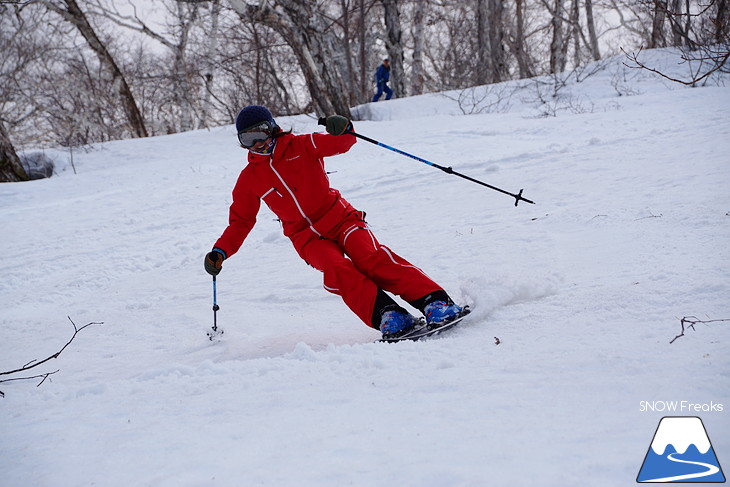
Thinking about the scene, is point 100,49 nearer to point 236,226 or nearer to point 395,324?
point 236,226

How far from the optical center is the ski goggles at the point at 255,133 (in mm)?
3127

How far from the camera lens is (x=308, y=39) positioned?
1007 cm

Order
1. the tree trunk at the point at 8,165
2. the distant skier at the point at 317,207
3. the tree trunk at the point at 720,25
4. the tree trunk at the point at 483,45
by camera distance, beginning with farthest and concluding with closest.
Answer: the tree trunk at the point at 483,45
the tree trunk at the point at 8,165
the tree trunk at the point at 720,25
the distant skier at the point at 317,207

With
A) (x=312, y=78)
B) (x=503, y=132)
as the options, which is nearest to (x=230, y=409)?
(x=503, y=132)

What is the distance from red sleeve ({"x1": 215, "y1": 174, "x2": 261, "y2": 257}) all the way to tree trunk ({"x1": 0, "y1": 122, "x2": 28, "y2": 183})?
327 inches

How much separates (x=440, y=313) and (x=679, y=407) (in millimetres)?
1286

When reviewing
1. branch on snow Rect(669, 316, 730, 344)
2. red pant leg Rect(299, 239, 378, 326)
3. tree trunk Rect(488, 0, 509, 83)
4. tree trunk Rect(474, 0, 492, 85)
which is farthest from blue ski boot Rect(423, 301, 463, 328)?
tree trunk Rect(474, 0, 492, 85)

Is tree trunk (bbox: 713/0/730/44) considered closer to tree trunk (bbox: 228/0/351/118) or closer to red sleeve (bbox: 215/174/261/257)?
red sleeve (bbox: 215/174/261/257)

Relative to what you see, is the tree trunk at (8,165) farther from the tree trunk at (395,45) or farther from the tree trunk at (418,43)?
the tree trunk at (418,43)

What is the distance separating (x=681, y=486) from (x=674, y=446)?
17 centimetres

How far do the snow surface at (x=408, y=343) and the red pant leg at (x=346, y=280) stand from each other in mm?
292

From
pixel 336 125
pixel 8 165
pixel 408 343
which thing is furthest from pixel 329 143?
pixel 8 165

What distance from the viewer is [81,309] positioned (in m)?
4.33

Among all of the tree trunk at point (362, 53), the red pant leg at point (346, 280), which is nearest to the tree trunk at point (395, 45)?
the tree trunk at point (362, 53)
